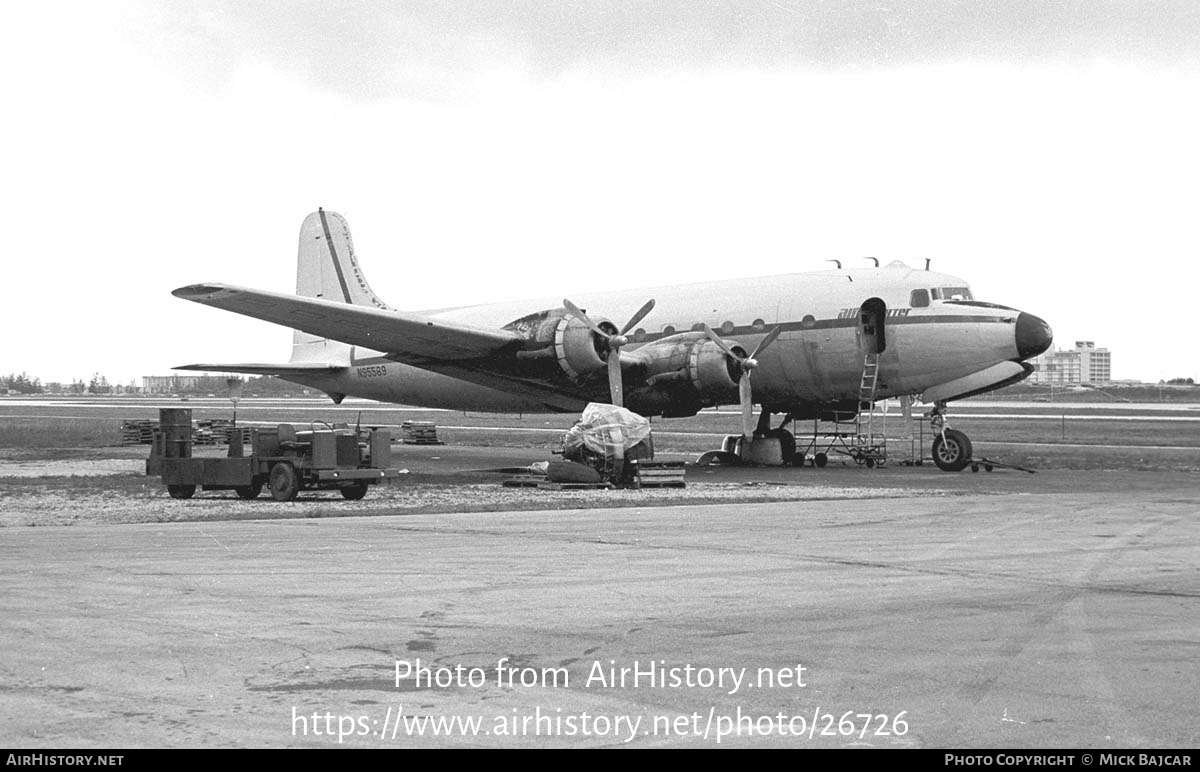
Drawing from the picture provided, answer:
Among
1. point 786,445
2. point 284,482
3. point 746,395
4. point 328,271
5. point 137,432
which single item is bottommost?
point 284,482

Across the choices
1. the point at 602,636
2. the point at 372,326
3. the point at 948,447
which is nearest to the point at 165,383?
the point at 372,326

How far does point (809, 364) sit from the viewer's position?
98.7 feet

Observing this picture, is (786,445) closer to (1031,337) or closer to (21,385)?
(1031,337)

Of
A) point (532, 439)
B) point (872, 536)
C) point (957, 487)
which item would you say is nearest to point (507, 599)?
point (872, 536)

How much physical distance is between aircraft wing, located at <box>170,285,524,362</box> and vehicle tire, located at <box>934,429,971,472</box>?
973 cm

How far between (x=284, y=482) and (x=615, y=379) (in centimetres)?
971

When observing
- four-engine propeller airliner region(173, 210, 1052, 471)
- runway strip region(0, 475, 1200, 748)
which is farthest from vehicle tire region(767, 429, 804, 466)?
runway strip region(0, 475, 1200, 748)

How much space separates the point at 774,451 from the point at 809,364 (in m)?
2.60

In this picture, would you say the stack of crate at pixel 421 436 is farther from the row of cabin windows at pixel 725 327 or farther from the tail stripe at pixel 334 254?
the row of cabin windows at pixel 725 327

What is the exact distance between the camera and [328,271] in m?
39.8

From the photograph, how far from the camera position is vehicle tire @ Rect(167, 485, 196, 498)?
21.8 meters

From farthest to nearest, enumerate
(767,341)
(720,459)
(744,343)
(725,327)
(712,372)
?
(720,459) → (725,327) → (744,343) → (767,341) → (712,372)

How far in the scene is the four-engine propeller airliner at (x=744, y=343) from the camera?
92.4 ft

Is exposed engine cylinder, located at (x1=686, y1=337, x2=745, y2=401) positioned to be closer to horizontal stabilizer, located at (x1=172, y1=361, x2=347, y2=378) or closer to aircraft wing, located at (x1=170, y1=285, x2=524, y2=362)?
aircraft wing, located at (x1=170, y1=285, x2=524, y2=362)
